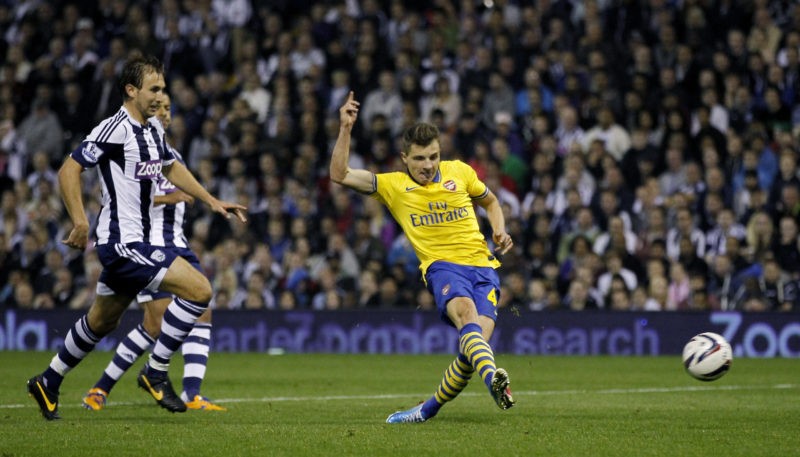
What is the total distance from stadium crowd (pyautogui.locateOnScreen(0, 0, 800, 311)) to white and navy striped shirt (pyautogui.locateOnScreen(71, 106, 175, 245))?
9272 millimetres

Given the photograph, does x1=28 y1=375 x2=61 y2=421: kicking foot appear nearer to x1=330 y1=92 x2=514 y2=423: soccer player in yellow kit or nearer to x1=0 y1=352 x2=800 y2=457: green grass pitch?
x1=0 y1=352 x2=800 y2=457: green grass pitch

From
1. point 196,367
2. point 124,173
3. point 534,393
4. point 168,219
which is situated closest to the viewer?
point 124,173

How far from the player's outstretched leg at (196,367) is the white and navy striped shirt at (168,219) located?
0.88m

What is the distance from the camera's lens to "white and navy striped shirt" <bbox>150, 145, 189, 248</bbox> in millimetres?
9969

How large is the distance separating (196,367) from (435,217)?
2.65 meters

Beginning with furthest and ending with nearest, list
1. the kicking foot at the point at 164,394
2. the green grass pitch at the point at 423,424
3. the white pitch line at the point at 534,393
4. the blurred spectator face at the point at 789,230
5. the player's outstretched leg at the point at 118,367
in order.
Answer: the blurred spectator face at the point at 789,230 → the white pitch line at the point at 534,393 → the player's outstretched leg at the point at 118,367 → the kicking foot at the point at 164,394 → the green grass pitch at the point at 423,424

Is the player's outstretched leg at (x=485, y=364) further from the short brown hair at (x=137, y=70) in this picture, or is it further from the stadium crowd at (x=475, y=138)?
the stadium crowd at (x=475, y=138)

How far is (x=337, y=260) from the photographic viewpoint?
1953 centimetres

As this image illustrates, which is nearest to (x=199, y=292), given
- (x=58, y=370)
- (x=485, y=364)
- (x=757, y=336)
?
(x=58, y=370)

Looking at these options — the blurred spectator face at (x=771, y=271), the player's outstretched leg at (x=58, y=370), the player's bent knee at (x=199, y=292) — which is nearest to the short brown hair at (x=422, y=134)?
the player's bent knee at (x=199, y=292)

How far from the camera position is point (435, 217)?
955 cm

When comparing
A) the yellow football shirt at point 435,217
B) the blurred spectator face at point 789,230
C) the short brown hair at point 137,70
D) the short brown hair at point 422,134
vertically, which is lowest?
the blurred spectator face at point 789,230

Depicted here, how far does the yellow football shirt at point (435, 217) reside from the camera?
9.54 m

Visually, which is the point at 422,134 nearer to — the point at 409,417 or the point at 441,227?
the point at 441,227
